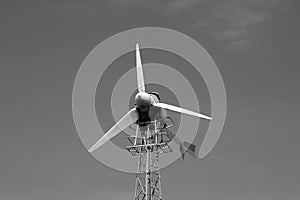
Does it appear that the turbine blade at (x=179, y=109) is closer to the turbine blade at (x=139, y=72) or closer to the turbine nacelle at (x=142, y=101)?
the turbine nacelle at (x=142, y=101)

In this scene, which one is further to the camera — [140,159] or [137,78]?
[137,78]

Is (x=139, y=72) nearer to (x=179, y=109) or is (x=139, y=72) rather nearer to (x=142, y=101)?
(x=179, y=109)

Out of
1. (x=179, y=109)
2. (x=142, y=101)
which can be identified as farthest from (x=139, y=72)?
(x=142, y=101)

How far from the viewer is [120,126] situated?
91.6 meters

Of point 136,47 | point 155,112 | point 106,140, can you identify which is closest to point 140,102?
point 155,112

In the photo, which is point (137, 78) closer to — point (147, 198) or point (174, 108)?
point (174, 108)

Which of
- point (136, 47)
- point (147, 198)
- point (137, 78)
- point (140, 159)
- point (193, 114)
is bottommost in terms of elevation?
point (147, 198)

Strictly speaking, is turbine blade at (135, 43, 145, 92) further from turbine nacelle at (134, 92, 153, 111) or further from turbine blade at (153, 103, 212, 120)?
turbine nacelle at (134, 92, 153, 111)

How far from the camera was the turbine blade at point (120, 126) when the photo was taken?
293 feet

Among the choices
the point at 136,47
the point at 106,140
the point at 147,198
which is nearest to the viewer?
the point at 147,198

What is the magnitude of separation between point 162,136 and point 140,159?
14.9ft

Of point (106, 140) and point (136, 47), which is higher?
point (136, 47)

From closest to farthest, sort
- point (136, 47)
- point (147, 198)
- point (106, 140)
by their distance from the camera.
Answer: point (147, 198)
point (106, 140)
point (136, 47)

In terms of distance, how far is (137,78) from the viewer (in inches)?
3750
